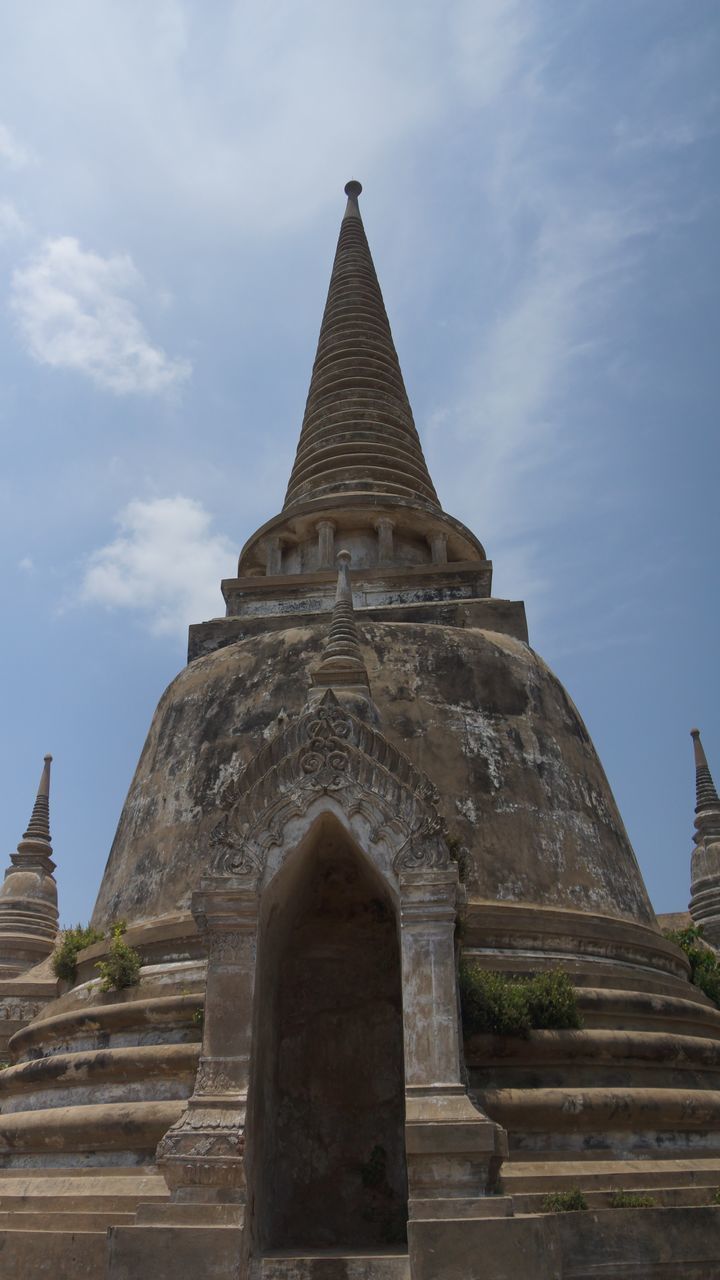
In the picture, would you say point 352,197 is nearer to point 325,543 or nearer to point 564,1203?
point 325,543

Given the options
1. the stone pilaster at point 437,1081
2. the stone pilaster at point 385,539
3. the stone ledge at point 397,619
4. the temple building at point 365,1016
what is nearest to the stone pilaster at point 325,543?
the stone pilaster at point 385,539

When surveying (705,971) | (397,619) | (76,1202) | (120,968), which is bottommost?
(76,1202)

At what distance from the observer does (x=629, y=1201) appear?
8156 mm

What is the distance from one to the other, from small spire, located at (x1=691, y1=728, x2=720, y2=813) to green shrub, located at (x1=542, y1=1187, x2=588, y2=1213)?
653 inches

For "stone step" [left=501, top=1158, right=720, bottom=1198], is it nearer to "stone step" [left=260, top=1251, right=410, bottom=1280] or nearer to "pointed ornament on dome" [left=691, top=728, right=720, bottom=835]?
"stone step" [left=260, top=1251, right=410, bottom=1280]

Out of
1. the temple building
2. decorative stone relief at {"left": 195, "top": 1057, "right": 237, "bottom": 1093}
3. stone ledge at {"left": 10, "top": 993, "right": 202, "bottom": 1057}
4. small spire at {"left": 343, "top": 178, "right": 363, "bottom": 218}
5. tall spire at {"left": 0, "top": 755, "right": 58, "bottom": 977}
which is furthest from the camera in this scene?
small spire at {"left": 343, "top": 178, "right": 363, "bottom": 218}

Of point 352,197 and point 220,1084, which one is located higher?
point 352,197

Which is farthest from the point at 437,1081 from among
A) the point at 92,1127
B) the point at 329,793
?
the point at 92,1127

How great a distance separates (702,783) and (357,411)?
457 inches

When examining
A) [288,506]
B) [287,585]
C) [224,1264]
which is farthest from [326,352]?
[224,1264]

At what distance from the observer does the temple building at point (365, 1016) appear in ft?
23.0

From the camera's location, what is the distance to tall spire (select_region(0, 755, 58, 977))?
20.5m

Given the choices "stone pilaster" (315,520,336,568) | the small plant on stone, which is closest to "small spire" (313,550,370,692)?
the small plant on stone

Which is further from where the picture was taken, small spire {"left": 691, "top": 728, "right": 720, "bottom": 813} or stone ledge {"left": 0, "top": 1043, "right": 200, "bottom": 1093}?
small spire {"left": 691, "top": 728, "right": 720, "bottom": 813}
